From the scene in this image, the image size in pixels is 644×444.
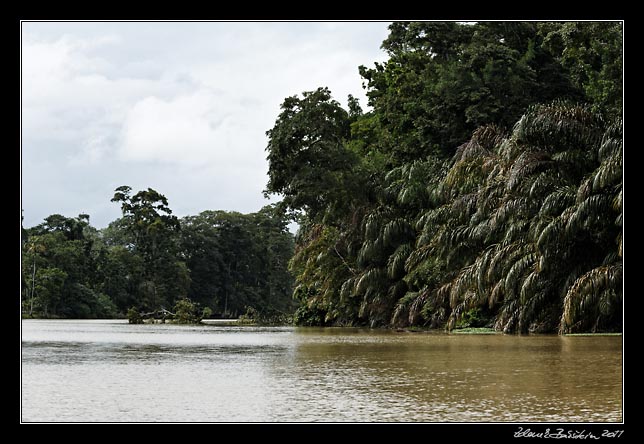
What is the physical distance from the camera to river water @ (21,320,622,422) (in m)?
6.32

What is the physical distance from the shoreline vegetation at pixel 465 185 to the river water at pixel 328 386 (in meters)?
4.84

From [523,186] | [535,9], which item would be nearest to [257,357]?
[535,9]

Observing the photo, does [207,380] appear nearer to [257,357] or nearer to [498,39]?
[257,357]

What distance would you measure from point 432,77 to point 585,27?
8.09m

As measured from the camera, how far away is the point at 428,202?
27.9m

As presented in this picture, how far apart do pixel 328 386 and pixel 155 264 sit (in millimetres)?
62827

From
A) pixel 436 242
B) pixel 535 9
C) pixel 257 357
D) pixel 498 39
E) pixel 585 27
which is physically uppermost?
pixel 498 39

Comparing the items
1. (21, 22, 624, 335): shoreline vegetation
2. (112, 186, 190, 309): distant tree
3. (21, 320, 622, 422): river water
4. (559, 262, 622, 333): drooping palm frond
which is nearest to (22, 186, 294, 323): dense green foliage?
(112, 186, 190, 309): distant tree

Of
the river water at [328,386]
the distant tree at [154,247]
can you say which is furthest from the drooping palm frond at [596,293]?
the distant tree at [154,247]

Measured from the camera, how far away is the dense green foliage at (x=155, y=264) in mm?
60719

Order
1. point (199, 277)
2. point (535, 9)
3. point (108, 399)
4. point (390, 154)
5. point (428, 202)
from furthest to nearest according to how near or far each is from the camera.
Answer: point (199, 277) → point (390, 154) → point (428, 202) → point (535, 9) → point (108, 399)

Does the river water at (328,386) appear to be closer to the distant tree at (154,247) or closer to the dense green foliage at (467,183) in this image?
the dense green foliage at (467,183)

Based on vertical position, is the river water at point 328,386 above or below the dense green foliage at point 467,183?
below

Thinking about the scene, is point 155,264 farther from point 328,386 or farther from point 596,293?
point 328,386
